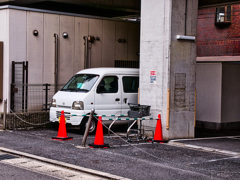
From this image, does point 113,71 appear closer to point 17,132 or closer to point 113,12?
point 17,132

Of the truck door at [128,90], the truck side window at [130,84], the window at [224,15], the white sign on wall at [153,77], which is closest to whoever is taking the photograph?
the white sign on wall at [153,77]

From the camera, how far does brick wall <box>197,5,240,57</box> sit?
83.0 ft

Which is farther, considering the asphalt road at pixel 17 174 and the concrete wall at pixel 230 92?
the concrete wall at pixel 230 92

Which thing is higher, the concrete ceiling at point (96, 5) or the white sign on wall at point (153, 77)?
the concrete ceiling at point (96, 5)

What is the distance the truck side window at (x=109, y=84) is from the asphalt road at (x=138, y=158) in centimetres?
209

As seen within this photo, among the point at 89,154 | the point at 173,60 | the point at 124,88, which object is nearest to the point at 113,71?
the point at 124,88

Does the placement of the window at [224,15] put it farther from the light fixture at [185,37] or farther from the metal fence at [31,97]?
the metal fence at [31,97]

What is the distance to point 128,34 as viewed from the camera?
18406 millimetres

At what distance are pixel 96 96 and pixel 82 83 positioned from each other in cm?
77

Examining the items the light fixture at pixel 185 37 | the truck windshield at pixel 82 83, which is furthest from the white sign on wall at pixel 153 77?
the truck windshield at pixel 82 83

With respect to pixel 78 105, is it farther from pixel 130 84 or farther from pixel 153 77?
pixel 153 77

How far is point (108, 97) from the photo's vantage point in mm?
13758

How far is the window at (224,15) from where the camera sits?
25.6m

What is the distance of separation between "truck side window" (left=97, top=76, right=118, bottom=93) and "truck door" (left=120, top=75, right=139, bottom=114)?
282 millimetres
